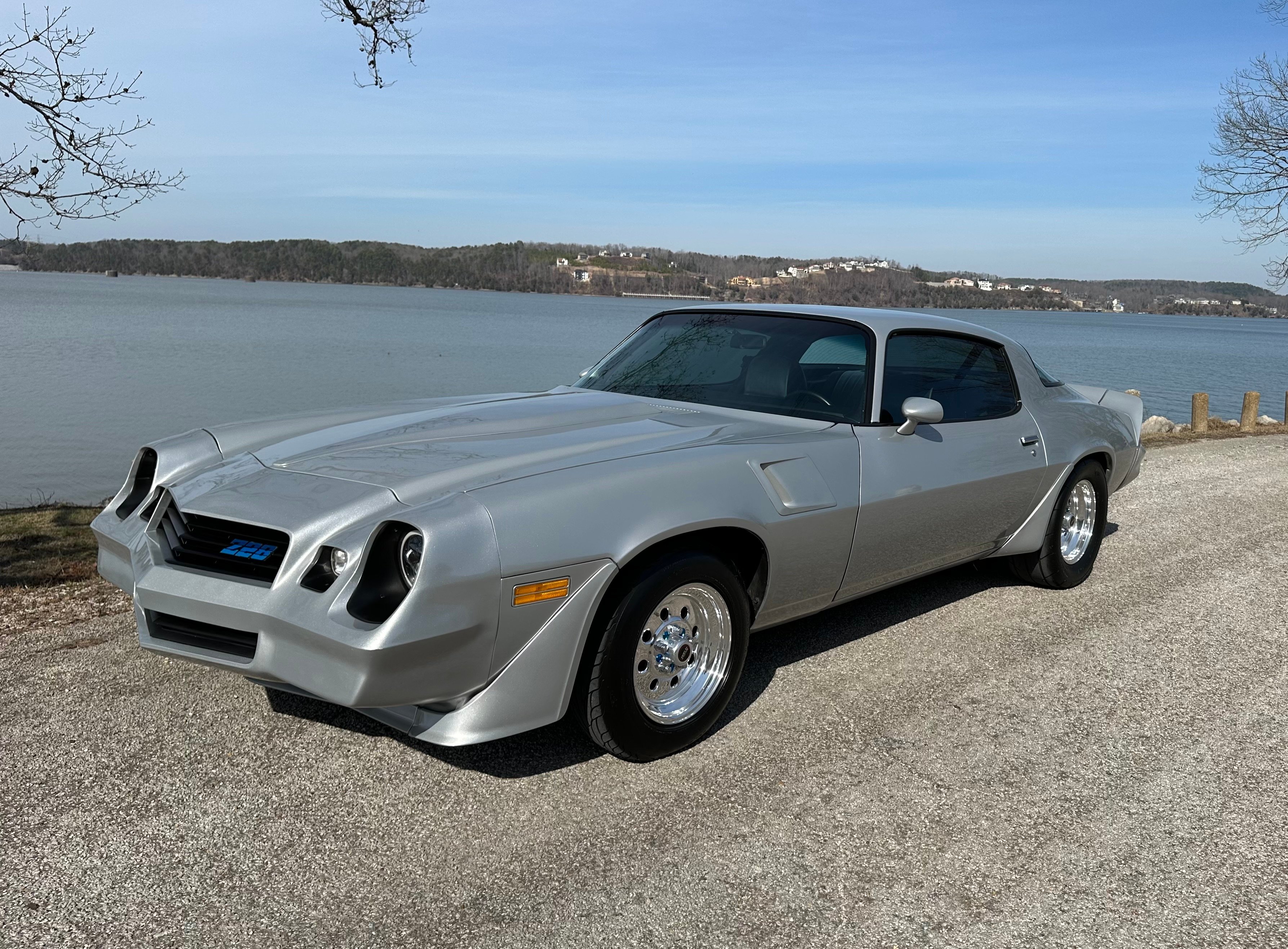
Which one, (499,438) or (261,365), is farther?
(261,365)

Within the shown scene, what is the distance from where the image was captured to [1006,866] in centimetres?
287

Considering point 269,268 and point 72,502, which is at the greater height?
point 269,268

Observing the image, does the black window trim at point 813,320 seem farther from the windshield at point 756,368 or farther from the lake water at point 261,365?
the lake water at point 261,365

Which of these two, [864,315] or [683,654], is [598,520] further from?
[864,315]

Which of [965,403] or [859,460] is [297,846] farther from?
[965,403]

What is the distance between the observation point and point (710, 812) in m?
3.13

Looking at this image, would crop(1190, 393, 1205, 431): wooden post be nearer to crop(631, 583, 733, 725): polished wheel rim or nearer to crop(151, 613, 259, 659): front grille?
crop(631, 583, 733, 725): polished wheel rim

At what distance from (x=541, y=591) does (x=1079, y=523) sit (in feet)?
13.0

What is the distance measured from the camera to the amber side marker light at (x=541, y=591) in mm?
2896

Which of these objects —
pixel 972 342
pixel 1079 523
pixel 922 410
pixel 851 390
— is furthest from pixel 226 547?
pixel 1079 523

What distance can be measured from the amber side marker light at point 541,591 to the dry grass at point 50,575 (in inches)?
117

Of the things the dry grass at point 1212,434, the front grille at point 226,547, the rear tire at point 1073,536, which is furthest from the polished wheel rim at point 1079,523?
the dry grass at point 1212,434

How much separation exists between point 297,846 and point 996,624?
3.52 metres

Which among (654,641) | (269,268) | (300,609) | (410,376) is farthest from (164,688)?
(269,268)
